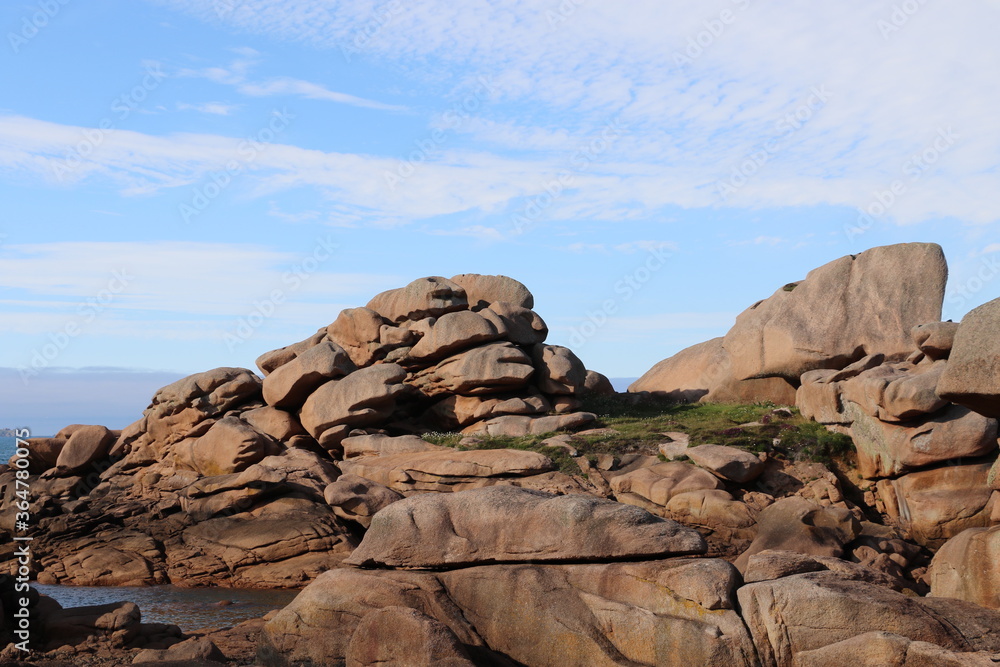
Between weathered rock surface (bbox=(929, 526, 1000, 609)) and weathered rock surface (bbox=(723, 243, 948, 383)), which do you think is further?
weathered rock surface (bbox=(723, 243, 948, 383))

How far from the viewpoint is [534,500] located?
49.0 ft

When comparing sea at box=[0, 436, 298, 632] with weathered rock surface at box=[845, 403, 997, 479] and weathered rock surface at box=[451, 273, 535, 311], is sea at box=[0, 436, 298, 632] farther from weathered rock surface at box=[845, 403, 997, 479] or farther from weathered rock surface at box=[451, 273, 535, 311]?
weathered rock surface at box=[451, 273, 535, 311]

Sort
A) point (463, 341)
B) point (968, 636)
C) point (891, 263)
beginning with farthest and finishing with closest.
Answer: point (463, 341)
point (891, 263)
point (968, 636)

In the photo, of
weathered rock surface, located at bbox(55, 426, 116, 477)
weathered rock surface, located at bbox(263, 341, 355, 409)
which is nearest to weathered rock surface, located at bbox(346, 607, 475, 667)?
weathered rock surface, located at bbox(263, 341, 355, 409)

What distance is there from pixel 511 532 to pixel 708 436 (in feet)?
53.6

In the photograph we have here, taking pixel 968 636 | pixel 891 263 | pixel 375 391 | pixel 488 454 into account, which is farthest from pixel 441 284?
pixel 968 636

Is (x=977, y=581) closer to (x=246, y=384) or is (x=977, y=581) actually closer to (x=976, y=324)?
(x=976, y=324)

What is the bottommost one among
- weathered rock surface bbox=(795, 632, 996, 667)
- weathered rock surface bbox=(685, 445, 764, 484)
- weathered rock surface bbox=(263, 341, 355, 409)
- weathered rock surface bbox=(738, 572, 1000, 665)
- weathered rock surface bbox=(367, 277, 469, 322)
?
weathered rock surface bbox=(795, 632, 996, 667)

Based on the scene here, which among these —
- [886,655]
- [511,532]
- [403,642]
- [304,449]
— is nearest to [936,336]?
[886,655]

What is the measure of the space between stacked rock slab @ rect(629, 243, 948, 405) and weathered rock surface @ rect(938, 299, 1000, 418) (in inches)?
717

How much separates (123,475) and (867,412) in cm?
2925

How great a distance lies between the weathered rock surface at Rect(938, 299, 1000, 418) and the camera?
48.0 feet

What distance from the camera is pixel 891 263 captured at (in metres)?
34.0

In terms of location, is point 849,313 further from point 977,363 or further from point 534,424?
point 977,363
